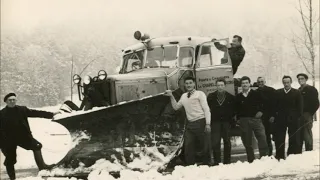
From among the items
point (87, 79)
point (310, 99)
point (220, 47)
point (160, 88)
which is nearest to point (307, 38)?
point (310, 99)

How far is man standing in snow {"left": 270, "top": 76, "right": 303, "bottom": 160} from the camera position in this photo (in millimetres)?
6172

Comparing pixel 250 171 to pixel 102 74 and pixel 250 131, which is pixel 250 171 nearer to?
pixel 250 131

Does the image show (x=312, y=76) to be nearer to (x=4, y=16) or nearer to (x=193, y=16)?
A: (x=193, y=16)

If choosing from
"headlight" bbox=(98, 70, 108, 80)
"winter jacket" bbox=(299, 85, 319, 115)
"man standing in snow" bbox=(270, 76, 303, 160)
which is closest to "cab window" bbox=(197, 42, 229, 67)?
"man standing in snow" bbox=(270, 76, 303, 160)

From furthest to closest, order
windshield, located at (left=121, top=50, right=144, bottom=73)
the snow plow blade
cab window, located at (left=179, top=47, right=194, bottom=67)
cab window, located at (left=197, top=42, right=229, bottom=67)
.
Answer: windshield, located at (left=121, top=50, right=144, bottom=73), cab window, located at (left=197, top=42, right=229, bottom=67), cab window, located at (left=179, top=47, right=194, bottom=67), the snow plow blade

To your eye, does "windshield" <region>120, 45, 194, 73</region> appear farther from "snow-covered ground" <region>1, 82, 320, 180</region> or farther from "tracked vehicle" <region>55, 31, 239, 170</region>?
"snow-covered ground" <region>1, 82, 320, 180</region>

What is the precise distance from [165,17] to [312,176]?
11.5ft

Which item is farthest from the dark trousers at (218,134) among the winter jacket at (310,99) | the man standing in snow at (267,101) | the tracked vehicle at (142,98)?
the winter jacket at (310,99)

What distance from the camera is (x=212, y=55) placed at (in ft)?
22.7

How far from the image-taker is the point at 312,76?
21.5 feet

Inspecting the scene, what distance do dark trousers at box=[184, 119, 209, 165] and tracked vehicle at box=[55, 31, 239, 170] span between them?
0.14m

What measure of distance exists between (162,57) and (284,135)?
255 cm

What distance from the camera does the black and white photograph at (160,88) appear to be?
17.8ft

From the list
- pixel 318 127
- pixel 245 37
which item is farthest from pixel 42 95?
pixel 318 127
